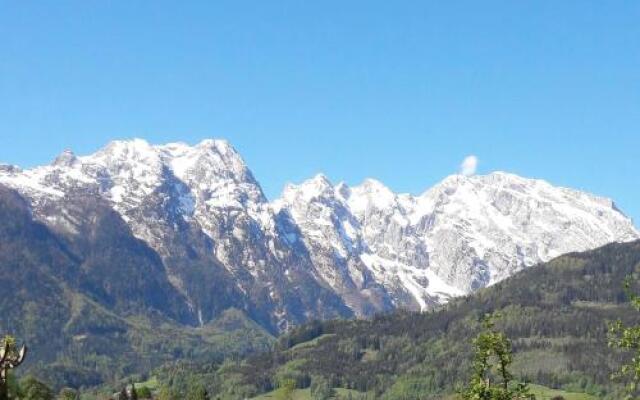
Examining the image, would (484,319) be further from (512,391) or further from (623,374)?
(623,374)

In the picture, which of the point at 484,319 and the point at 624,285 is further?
the point at 484,319

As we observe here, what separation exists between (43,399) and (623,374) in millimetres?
181496

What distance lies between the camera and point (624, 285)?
45.8 metres

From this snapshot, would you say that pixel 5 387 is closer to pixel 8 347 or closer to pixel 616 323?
pixel 8 347

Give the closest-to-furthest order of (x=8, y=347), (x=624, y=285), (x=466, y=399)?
(x=8, y=347)
(x=624, y=285)
(x=466, y=399)

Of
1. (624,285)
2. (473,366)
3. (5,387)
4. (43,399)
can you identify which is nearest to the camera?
(5,387)

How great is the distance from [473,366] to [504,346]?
2948mm

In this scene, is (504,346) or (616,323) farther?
(504,346)

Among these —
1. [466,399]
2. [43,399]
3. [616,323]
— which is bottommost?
[466,399]

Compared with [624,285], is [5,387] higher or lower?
lower

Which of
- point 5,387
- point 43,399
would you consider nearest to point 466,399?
point 5,387

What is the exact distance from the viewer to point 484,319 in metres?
62.2

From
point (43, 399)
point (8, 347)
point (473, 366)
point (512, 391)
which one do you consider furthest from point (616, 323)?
point (43, 399)

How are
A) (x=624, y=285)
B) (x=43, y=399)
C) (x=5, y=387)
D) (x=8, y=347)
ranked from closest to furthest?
Result: (x=8, y=347) → (x=5, y=387) → (x=624, y=285) → (x=43, y=399)
